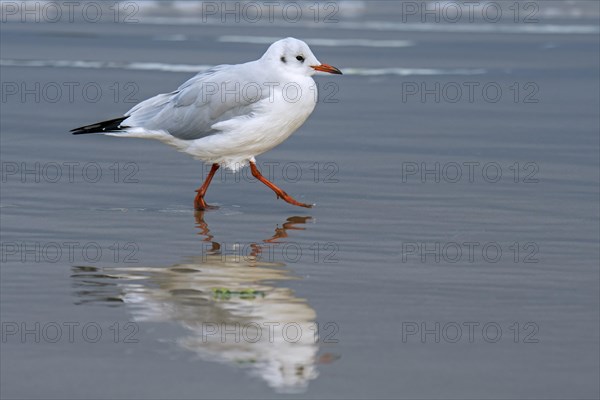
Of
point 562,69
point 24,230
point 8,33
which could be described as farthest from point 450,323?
point 8,33

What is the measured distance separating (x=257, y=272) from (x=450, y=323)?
147 centimetres

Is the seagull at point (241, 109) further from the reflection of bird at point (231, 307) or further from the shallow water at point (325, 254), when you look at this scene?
the reflection of bird at point (231, 307)

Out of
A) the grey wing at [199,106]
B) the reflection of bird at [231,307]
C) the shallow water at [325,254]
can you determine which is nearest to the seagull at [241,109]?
the grey wing at [199,106]

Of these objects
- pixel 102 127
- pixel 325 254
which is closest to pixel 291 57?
pixel 102 127

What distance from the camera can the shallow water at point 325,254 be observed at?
18.3ft

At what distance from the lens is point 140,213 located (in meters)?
9.02

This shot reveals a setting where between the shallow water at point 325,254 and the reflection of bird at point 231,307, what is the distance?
0.06ft

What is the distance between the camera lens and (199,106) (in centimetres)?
929

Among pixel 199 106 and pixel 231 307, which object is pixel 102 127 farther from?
pixel 231 307

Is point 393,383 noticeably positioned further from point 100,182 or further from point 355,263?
point 100,182

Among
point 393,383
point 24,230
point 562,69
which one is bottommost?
point 393,383

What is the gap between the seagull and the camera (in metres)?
9.05

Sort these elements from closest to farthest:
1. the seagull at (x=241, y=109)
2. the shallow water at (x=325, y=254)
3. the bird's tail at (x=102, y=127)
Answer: the shallow water at (x=325, y=254), the seagull at (x=241, y=109), the bird's tail at (x=102, y=127)

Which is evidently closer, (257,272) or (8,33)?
(257,272)
